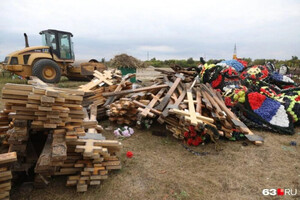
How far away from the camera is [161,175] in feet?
10.4

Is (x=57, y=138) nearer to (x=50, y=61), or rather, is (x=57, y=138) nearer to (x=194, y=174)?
(x=194, y=174)

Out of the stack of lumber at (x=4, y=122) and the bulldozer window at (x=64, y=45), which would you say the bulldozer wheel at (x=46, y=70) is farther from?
the stack of lumber at (x=4, y=122)

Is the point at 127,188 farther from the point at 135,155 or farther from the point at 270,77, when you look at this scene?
the point at 270,77

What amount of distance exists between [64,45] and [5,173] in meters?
10.5

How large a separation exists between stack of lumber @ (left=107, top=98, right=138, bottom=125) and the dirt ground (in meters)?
0.80

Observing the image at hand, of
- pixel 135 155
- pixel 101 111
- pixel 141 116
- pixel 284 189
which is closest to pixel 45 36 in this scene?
pixel 101 111

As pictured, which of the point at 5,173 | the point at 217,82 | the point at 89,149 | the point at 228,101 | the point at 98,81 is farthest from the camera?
the point at 217,82

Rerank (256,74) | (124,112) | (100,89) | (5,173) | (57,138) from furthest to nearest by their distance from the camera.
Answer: (256,74) → (100,89) → (124,112) → (57,138) → (5,173)

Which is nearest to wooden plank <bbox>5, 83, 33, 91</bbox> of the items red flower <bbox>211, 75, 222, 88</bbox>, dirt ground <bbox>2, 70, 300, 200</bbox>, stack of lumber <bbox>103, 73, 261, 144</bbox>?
dirt ground <bbox>2, 70, 300, 200</bbox>

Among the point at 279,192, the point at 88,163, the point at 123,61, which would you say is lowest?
the point at 279,192

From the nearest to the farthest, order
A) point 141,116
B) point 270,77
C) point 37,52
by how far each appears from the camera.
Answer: point 141,116 < point 270,77 < point 37,52

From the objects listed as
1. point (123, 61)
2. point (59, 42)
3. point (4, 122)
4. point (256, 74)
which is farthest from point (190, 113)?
point (59, 42)

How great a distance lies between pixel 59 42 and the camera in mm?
11133

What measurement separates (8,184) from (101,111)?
3.30 meters
